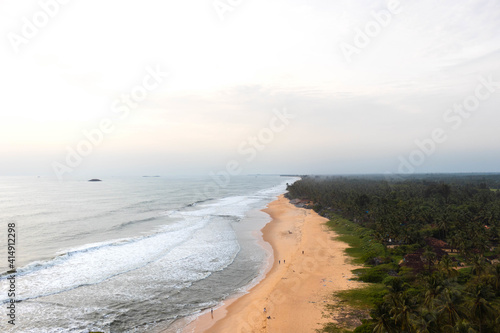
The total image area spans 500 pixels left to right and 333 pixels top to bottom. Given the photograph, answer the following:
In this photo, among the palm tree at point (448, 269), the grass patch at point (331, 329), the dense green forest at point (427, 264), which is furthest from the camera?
the palm tree at point (448, 269)

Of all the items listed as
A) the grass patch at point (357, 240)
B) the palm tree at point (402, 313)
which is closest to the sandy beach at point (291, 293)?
the grass patch at point (357, 240)

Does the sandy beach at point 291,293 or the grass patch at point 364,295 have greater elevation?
the grass patch at point 364,295

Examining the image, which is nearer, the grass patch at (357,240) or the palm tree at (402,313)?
the palm tree at (402,313)

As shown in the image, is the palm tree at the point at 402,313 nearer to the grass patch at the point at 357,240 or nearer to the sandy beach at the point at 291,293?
the sandy beach at the point at 291,293

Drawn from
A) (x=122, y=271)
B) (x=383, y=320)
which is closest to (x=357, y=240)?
(x=383, y=320)

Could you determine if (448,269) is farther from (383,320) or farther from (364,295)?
(383,320)

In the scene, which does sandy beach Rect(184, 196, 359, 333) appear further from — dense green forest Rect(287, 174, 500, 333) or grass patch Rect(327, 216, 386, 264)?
dense green forest Rect(287, 174, 500, 333)

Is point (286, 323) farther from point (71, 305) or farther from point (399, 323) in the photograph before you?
point (71, 305)
